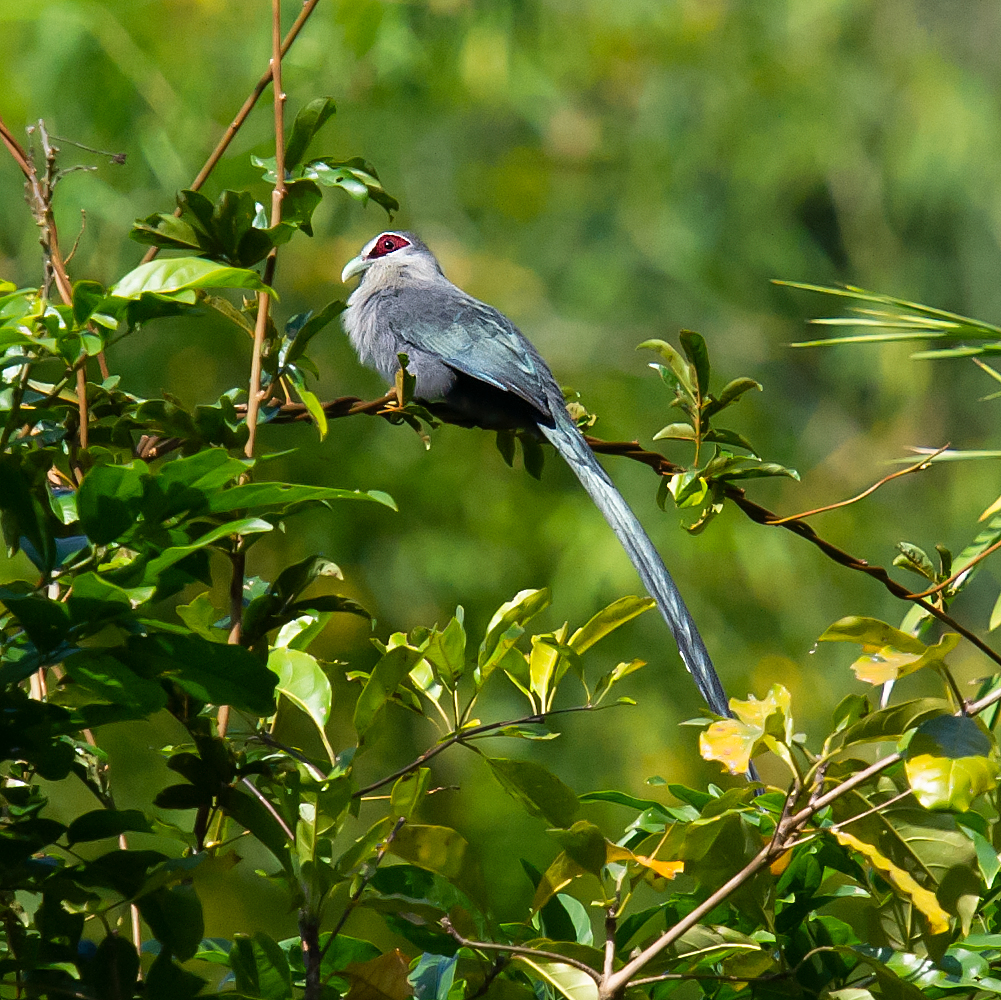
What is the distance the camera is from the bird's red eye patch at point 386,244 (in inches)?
135

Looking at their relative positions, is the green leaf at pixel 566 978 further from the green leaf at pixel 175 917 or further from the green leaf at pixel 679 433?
the green leaf at pixel 679 433

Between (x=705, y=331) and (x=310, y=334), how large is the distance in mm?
6208

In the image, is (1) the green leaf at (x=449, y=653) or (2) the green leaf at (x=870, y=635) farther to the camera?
(1) the green leaf at (x=449, y=653)

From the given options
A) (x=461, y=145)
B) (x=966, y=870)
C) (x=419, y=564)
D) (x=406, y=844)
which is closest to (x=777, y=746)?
(x=966, y=870)

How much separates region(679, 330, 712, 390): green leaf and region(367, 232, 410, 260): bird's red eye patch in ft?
7.54

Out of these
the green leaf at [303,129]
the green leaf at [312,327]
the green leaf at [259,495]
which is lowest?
the green leaf at [259,495]

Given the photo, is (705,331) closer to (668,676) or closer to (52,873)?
(668,676)

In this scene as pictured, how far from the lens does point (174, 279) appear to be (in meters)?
0.86

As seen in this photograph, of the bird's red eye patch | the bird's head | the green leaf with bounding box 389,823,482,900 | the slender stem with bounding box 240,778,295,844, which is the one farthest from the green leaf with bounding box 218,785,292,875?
the bird's red eye patch

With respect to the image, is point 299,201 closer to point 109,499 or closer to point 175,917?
point 109,499

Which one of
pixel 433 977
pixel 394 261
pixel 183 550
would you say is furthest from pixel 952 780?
pixel 394 261

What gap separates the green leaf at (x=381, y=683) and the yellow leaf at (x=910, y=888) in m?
0.38

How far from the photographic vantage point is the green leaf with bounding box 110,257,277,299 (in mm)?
852

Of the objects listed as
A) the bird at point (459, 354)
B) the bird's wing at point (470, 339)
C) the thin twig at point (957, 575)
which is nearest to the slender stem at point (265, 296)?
the thin twig at point (957, 575)
